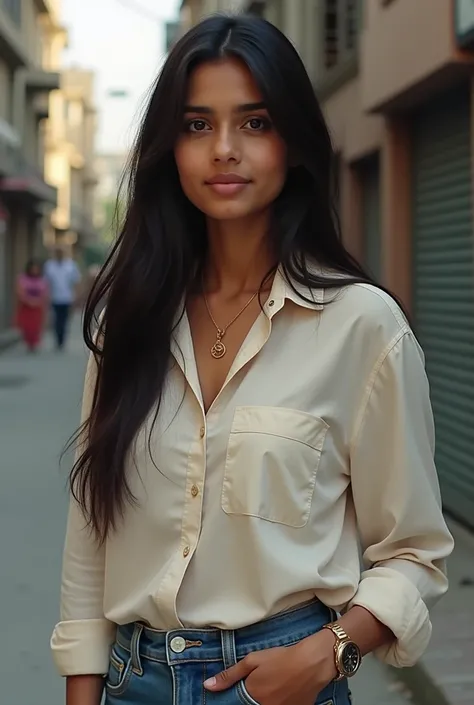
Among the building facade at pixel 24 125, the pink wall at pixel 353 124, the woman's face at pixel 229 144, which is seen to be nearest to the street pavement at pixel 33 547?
the woman's face at pixel 229 144

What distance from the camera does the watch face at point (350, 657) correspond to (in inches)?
66.8

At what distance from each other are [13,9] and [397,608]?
3034cm

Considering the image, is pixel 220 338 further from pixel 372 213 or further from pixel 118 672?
pixel 372 213

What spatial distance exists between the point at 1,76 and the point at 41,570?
79.4 feet

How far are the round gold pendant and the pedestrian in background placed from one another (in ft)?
63.5

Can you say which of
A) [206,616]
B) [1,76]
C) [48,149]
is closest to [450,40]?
[206,616]

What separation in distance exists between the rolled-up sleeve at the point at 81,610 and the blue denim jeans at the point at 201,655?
0.13m

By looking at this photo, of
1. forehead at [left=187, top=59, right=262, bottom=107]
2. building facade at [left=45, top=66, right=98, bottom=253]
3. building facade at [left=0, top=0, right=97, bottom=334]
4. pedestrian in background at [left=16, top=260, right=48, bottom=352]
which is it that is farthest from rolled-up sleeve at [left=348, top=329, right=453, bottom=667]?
building facade at [left=45, top=66, right=98, bottom=253]

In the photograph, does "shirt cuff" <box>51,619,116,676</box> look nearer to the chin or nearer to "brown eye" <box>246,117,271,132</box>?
the chin

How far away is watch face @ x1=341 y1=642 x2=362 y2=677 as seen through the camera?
5.57ft

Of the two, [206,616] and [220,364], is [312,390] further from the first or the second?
[206,616]

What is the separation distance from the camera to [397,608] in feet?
5.67

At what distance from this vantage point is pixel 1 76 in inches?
1119

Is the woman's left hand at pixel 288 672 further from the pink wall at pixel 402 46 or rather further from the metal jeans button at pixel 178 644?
the pink wall at pixel 402 46
